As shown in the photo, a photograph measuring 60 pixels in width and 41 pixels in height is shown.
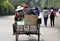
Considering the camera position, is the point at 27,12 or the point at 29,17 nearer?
the point at 29,17

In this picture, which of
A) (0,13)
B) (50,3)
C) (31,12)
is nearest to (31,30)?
(31,12)

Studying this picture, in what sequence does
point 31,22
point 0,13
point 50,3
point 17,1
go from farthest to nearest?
point 17,1
point 50,3
point 0,13
point 31,22

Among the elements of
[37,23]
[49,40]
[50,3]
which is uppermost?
[50,3]

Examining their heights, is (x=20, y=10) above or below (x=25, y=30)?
above

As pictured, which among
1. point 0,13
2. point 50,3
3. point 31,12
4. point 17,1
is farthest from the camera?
point 17,1

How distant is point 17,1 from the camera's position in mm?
80000

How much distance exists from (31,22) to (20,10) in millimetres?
1561

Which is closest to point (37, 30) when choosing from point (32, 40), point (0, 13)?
point (32, 40)

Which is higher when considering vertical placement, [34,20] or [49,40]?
[34,20]

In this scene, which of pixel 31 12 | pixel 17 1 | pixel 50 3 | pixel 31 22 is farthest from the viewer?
pixel 17 1

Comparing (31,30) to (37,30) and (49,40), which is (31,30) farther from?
(49,40)

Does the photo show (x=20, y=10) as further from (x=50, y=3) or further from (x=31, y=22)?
(x=50, y=3)

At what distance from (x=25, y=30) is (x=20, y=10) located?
5.47 feet

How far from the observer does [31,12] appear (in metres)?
15.1
